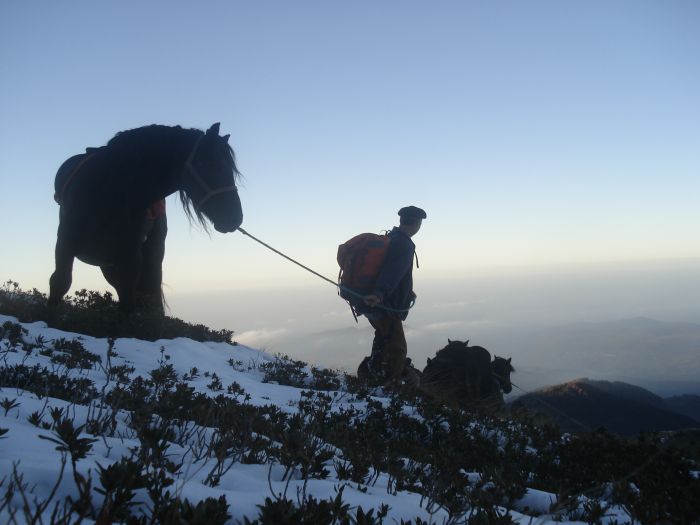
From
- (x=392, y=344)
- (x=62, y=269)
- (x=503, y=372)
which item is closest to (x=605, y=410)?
(x=503, y=372)

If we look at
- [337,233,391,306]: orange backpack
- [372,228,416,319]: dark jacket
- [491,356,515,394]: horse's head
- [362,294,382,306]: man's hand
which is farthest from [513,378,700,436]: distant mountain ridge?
[362,294,382,306]: man's hand

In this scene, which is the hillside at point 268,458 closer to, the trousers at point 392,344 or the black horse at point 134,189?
the trousers at point 392,344

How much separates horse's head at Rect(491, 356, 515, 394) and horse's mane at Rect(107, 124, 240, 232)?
6.70m

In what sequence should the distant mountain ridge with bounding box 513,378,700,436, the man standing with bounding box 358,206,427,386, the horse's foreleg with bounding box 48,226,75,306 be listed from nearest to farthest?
the horse's foreleg with bounding box 48,226,75,306 → the man standing with bounding box 358,206,427,386 → the distant mountain ridge with bounding box 513,378,700,436

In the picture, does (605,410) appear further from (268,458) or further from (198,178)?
(268,458)

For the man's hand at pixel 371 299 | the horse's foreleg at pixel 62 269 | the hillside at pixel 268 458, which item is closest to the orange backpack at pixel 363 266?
the man's hand at pixel 371 299

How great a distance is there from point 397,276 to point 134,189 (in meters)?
4.39

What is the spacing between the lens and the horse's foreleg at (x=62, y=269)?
255 inches

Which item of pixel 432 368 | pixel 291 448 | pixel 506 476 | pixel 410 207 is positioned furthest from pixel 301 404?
pixel 432 368

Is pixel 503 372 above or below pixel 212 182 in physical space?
below

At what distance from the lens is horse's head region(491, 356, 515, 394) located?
9.41 metres

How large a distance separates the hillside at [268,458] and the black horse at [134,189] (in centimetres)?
141

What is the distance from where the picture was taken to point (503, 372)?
968 cm

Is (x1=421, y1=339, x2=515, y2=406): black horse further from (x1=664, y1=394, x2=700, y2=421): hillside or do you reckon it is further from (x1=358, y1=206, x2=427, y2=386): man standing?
(x1=664, y1=394, x2=700, y2=421): hillside
